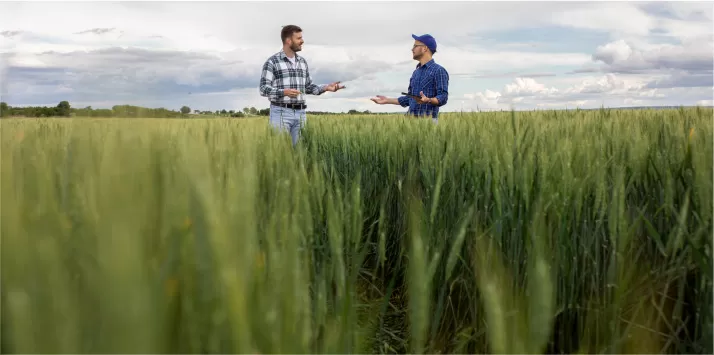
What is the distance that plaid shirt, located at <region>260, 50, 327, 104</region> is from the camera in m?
5.31

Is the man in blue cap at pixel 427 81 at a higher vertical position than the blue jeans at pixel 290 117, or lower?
higher

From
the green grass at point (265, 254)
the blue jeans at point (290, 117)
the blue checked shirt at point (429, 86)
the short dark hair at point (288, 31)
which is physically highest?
the short dark hair at point (288, 31)

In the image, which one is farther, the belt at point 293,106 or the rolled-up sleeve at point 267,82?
the belt at point 293,106

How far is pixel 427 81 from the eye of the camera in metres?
5.26

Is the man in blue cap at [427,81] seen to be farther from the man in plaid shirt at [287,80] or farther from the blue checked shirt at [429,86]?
the man in plaid shirt at [287,80]

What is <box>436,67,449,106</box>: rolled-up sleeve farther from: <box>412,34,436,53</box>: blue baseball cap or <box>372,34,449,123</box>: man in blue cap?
<box>412,34,436,53</box>: blue baseball cap

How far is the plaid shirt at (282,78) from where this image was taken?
5.31 metres

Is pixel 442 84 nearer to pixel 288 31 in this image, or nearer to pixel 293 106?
pixel 293 106

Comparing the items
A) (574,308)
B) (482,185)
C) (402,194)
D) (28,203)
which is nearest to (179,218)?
(28,203)

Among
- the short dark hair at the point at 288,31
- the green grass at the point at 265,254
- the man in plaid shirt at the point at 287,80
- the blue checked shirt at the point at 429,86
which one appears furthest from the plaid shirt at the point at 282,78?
the green grass at the point at 265,254

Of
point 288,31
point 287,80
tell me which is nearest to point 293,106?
point 287,80

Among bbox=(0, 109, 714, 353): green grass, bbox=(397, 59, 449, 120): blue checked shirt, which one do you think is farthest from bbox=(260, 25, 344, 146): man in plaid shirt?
bbox=(0, 109, 714, 353): green grass

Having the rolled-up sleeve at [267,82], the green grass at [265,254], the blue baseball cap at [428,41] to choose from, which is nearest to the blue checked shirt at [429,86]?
the blue baseball cap at [428,41]

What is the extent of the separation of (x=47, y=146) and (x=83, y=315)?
1.16 metres
